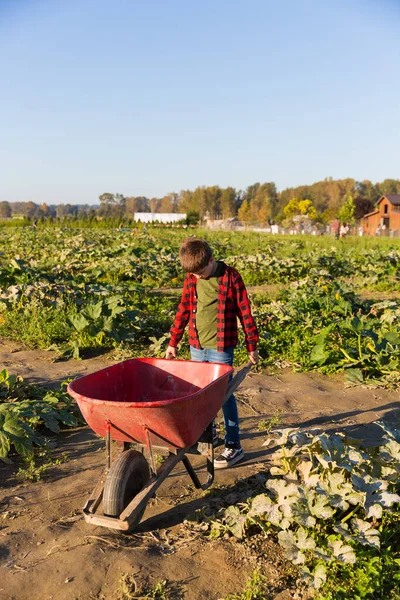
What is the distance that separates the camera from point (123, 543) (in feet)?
9.66

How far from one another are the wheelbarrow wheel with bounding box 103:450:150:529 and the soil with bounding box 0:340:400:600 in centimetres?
24

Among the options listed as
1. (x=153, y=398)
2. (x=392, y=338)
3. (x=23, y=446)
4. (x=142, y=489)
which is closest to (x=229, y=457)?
(x=153, y=398)

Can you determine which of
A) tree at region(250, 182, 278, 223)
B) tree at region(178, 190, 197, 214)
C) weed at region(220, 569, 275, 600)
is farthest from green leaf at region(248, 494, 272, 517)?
tree at region(178, 190, 197, 214)

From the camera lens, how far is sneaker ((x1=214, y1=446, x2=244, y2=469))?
12.8 feet

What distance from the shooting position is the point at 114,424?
118 inches

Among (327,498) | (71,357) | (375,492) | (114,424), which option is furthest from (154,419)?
(71,357)

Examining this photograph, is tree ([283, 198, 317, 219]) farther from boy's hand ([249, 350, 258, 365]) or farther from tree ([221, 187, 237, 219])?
boy's hand ([249, 350, 258, 365])

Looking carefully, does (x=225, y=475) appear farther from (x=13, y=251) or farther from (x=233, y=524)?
(x=13, y=251)

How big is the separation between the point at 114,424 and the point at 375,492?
1503mm

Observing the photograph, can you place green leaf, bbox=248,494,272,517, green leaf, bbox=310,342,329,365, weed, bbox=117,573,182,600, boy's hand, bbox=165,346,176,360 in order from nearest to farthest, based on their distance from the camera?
weed, bbox=117,573,182,600 < green leaf, bbox=248,494,272,517 < boy's hand, bbox=165,346,176,360 < green leaf, bbox=310,342,329,365

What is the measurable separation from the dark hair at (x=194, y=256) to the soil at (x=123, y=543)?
1.49 meters

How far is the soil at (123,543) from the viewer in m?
2.59

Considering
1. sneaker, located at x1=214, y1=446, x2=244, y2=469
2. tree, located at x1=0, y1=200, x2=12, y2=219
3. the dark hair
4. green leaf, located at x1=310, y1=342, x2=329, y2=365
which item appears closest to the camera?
the dark hair

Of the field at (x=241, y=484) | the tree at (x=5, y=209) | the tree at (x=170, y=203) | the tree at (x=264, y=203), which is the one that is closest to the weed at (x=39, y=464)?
the field at (x=241, y=484)
